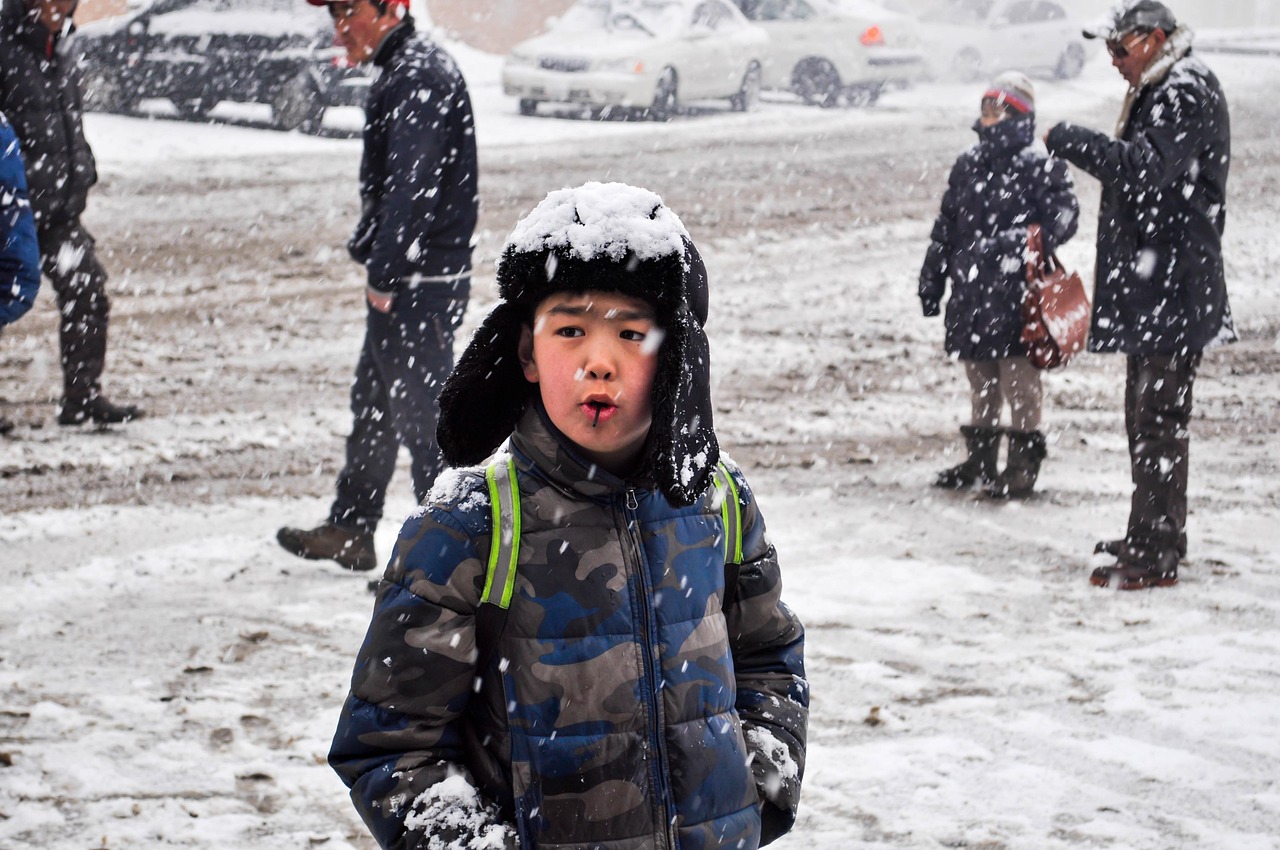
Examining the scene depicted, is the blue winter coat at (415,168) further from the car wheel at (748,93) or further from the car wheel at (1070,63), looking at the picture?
the car wheel at (1070,63)

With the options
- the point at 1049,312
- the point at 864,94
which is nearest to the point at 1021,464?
the point at 1049,312

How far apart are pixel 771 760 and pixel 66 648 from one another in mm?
3390

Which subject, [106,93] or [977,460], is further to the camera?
[106,93]

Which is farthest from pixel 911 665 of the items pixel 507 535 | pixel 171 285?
pixel 171 285

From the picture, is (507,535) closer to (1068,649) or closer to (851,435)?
(1068,649)

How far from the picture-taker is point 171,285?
384 inches

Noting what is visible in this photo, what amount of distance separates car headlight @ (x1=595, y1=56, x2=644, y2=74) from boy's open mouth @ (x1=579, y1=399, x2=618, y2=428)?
53.4 ft

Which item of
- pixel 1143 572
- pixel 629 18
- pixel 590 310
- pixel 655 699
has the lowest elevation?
pixel 1143 572

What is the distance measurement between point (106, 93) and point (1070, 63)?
16693 millimetres

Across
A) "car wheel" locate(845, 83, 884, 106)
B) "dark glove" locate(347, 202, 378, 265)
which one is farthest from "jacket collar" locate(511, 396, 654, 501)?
"car wheel" locate(845, 83, 884, 106)

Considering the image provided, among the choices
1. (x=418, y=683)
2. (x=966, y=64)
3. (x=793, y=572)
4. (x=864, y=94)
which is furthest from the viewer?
(x=966, y=64)

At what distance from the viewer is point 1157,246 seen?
17.2ft

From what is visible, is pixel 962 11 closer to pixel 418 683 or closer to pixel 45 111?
pixel 45 111

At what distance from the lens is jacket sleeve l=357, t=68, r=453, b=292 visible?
16.2 ft
